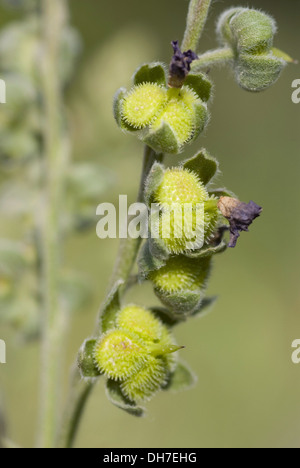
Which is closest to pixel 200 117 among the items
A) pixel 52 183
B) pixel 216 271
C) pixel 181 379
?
pixel 181 379

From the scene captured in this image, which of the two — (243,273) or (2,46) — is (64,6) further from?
(243,273)

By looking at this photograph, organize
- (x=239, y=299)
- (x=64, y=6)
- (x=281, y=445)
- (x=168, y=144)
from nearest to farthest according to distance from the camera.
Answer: (x=168, y=144)
(x=64, y=6)
(x=281, y=445)
(x=239, y=299)

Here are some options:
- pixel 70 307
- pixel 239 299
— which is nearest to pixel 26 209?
pixel 70 307

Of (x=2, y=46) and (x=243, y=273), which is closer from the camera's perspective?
(x=2, y=46)

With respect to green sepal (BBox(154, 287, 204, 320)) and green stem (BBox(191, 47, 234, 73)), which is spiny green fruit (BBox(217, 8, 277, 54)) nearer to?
green stem (BBox(191, 47, 234, 73))

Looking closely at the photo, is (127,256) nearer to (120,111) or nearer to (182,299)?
(182,299)

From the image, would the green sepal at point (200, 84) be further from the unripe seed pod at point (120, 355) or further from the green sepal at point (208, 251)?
the unripe seed pod at point (120, 355)

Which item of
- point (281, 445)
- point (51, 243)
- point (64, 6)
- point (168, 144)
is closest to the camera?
point (168, 144)
